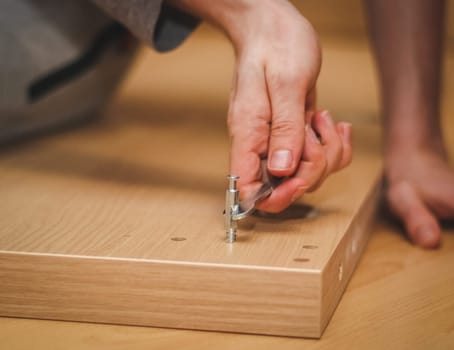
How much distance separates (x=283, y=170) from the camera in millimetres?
766

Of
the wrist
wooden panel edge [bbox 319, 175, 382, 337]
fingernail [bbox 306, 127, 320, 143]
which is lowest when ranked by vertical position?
wooden panel edge [bbox 319, 175, 382, 337]

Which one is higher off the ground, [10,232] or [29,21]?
[29,21]

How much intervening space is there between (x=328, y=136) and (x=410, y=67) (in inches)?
14.4

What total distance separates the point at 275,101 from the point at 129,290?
0.71ft

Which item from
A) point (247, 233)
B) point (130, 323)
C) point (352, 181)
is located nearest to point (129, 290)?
point (130, 323)

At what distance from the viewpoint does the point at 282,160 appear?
77cm

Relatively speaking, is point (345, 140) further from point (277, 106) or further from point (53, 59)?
point (53, 59)

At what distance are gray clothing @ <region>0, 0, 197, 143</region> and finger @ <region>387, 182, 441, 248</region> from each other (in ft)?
1.66

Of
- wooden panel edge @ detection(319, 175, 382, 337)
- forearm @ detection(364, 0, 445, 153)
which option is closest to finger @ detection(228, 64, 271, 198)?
wooden panel edge @ detection(319, 175, 382, 337)

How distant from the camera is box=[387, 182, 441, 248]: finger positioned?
3.11 ft

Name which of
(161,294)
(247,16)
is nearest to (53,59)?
(247,16)

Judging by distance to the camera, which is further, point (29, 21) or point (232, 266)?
point (29, 21)

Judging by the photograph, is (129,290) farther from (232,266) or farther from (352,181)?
(352,181)

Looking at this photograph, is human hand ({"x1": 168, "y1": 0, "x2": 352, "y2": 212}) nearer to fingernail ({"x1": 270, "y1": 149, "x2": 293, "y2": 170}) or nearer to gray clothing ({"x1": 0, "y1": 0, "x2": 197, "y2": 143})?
fingernail ({"x1": 270, "y1": 149, "x2": 293, "y2": 170})
